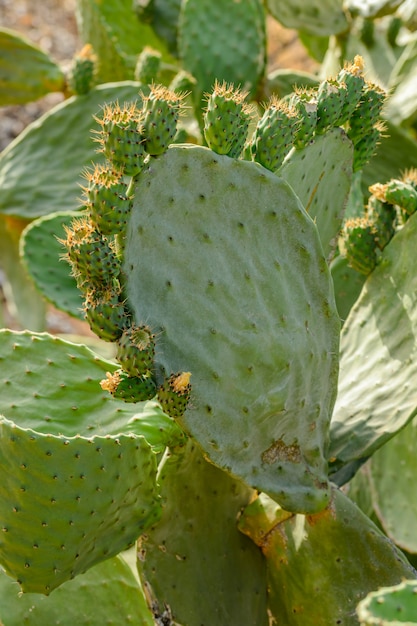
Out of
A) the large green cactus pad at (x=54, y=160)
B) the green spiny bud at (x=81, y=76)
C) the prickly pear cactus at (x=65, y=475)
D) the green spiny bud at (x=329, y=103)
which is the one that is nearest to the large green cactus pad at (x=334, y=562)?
the prickly pear cactus at (x=65, y=475)

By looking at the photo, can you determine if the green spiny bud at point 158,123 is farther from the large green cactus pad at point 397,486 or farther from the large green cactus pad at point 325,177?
the large green cactus pad at point 397,486

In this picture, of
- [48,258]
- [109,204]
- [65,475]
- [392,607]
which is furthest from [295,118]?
[48,258]

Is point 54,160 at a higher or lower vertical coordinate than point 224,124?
lower

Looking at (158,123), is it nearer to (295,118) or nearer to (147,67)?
(295,118)

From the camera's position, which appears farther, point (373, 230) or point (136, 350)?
point (373, 230)

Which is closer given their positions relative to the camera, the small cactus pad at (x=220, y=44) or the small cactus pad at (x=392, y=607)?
the small cactus pad at (x=392, y=607)

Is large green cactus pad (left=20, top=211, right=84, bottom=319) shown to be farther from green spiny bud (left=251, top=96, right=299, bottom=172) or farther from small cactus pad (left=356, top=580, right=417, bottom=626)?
small cactus pad (left=356, top=580, right=417, bottom=626)
